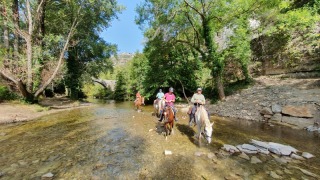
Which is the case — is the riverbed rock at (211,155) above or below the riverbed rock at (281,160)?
above

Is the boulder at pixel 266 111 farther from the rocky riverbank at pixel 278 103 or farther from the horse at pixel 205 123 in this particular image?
the horse at pixel 205 123

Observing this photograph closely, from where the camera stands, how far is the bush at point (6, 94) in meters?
18.0

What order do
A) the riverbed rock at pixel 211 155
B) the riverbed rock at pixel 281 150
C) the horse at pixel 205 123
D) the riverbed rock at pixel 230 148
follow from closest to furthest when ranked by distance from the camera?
the riverbed rock at pixel 211 155 → the riverbed rock at pixel 281 150 → the riverbed rock at pixel 230 148 → the horse at pixel 205 123

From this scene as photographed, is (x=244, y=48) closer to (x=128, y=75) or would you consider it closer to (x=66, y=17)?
(x=66, y=17)

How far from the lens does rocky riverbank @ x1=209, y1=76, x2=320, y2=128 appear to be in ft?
42.7

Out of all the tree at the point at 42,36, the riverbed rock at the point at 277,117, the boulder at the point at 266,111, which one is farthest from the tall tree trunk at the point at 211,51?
the tree at the point at 42,36

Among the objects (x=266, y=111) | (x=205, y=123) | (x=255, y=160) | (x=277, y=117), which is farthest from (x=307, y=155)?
(x=266, y=111)

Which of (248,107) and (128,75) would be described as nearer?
(248,107)

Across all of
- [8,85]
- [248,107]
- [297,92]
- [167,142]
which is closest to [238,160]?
[167,142]

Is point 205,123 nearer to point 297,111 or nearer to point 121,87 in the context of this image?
point 297,111

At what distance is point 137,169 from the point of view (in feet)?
19.9

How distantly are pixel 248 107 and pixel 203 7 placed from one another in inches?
411

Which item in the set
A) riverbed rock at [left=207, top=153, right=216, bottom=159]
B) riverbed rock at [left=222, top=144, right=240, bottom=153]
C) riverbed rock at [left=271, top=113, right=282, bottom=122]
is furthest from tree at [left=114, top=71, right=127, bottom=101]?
riverbed rock at [left=207, top=153, right=216, bottom=159]

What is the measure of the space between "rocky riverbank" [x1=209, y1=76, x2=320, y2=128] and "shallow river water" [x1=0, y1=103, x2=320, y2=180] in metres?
2.36
